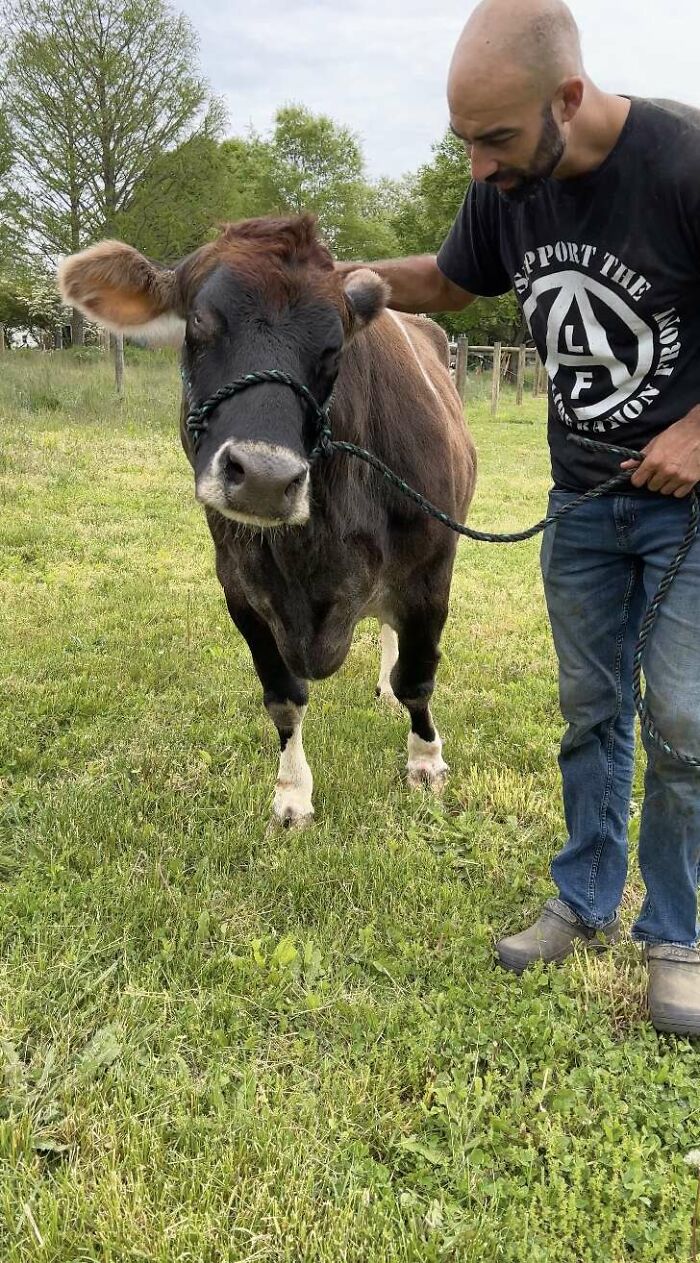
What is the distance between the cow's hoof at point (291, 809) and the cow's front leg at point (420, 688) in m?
0.53

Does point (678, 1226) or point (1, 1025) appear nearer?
point (678, 1226)

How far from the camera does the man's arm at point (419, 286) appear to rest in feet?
9.30

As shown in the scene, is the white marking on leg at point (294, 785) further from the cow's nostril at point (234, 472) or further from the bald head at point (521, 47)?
the bald head at point (521, 47)

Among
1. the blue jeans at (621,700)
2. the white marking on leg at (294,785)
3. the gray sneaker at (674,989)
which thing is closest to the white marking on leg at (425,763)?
the white marking on leg at (294,785)

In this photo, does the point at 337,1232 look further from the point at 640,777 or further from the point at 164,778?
the point at 640,777

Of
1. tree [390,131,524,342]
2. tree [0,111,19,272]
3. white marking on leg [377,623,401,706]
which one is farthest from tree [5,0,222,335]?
white marking on leg [377,623,401,706]

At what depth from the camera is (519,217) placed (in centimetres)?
230

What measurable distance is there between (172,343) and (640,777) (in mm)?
2666

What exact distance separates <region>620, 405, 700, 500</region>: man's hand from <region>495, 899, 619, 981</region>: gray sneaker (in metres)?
1.39

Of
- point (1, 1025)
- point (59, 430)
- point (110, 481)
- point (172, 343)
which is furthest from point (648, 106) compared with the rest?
point (59, 430)

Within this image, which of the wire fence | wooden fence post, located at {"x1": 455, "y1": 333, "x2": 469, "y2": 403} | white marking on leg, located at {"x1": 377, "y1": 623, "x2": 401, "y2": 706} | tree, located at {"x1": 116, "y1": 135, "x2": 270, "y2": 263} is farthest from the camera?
tree, located at {"x1": 116, "y1": 135, "x2": 270, "y2": 263}

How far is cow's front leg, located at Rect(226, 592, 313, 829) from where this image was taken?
349cm

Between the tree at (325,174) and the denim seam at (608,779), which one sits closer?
the denim seam at (608,779)

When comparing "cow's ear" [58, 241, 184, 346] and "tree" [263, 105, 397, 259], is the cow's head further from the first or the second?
"tree" [263, 105, 397, 259]
